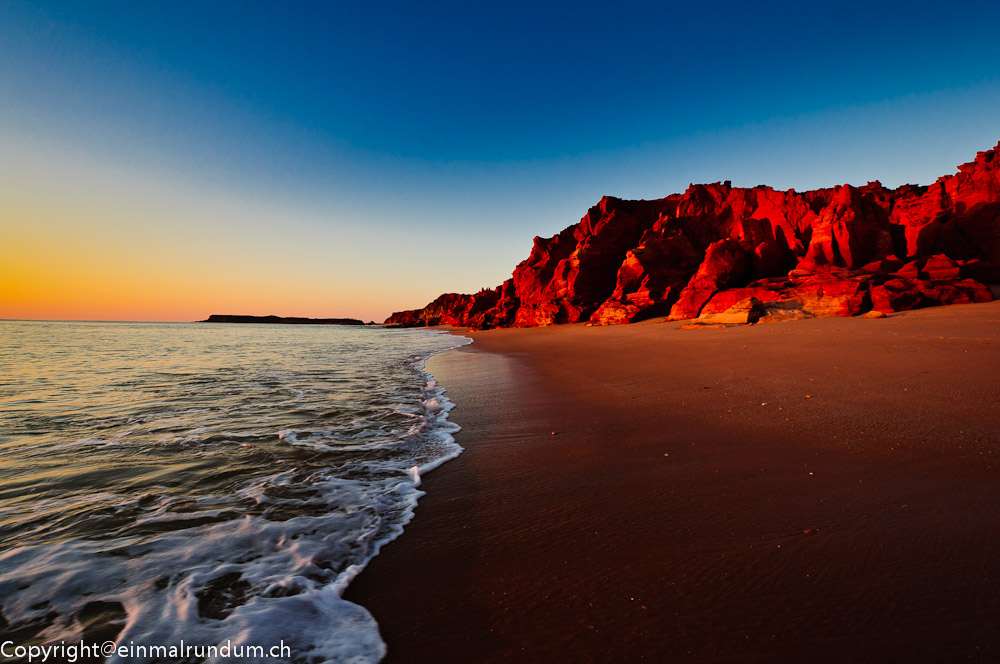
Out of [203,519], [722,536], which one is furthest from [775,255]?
[203,519]

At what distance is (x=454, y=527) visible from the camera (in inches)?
120

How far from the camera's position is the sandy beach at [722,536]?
5.82 feet

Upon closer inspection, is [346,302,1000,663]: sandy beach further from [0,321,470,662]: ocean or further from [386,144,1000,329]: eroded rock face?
[386,144,1000,329]: eroded rock face

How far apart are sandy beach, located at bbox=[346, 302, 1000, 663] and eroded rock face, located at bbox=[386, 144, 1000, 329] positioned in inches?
545

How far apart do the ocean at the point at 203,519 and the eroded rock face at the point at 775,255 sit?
17.6 metres

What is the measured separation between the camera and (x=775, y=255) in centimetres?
2550

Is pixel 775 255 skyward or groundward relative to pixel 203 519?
skyward

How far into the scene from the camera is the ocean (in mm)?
2086

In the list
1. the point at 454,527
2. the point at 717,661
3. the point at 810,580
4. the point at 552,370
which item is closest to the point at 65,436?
the point at 454,527

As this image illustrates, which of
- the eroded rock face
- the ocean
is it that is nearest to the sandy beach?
the ocean

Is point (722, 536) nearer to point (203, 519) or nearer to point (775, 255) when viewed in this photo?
point (203, 519)

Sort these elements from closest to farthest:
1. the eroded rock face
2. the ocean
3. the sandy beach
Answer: the sandy beach → the ocean → the eroded rock face

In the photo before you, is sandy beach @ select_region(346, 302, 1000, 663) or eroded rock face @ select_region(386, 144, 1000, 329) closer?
sandy beach @ select_region(346, 302, 1000, 663)

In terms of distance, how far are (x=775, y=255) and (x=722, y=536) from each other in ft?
94.7
